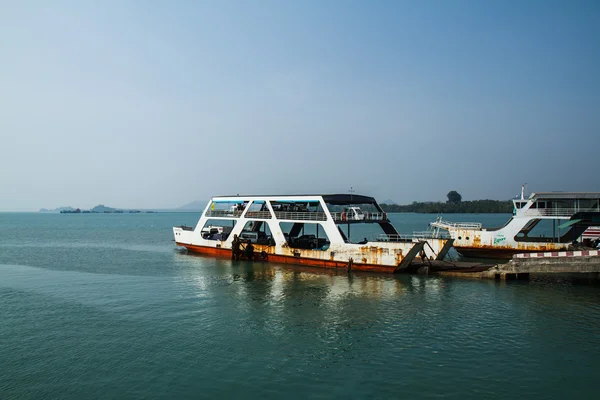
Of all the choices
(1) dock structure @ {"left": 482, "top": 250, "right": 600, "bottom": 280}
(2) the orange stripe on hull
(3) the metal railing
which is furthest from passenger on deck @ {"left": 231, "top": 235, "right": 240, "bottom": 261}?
(3) the metal railing

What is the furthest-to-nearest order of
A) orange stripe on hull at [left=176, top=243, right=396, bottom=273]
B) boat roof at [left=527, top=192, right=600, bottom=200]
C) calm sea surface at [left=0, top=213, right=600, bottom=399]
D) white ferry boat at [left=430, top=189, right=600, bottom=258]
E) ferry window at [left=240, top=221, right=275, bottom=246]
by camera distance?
1. ferry window at [left=240, top=221, right=275, bottom=246]
2. white ferry boat at [left=430, top=189, right=600, bottom=258]
3. boat roof at [left=527, top=192, right=600, bottom=200]
4. orange stripe on hull at [left=176, top=243, right=396, bottom=273]
5. calm sea surface at [left=0, top=213, right=600, bottom=399]

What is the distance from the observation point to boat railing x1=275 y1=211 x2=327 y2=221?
32.5m

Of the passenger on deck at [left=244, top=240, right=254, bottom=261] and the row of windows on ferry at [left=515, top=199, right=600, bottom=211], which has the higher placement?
the row of windows on ferry at [left=515, top=199, right=600, bottom=211]

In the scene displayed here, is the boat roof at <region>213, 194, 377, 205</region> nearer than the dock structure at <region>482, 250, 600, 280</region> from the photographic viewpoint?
No

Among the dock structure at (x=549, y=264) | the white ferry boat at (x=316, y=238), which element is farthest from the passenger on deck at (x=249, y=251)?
the dock structure at (x=549, y=264)

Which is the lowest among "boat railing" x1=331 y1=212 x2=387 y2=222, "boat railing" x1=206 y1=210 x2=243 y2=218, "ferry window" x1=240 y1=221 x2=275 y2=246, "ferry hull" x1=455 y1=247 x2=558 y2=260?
"ferry hull" x1=455 y1=247 x2=558 y2=260

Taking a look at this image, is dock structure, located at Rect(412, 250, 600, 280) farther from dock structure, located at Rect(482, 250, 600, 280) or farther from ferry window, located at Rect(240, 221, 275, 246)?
ferry window, located at Rect(240, 221, 275, 246)

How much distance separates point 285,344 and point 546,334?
1034cm

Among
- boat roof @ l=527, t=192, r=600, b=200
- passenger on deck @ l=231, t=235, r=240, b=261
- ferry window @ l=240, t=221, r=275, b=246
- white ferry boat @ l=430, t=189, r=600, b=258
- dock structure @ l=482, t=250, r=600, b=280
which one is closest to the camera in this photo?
dock structure @ l=482, t=250, r=600, b=280

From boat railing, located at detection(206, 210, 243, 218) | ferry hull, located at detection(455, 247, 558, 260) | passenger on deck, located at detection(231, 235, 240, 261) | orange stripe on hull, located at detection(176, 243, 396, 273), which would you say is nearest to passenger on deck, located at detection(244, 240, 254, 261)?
orange stripe on hull, located at detection(176, 243, 396, 273)

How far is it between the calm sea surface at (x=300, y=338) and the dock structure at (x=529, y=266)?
1199mm

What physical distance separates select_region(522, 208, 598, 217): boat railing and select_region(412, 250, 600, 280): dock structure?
9.43 meters

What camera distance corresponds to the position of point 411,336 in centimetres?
1652

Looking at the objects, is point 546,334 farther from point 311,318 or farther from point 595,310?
point 311,318
